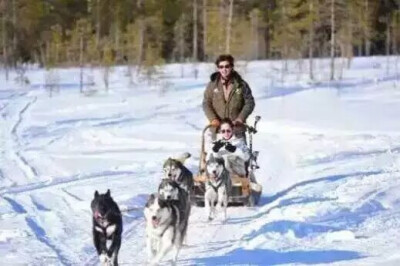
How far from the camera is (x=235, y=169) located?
10.9 m

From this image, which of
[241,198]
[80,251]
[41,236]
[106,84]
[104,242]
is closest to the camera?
[104,242]

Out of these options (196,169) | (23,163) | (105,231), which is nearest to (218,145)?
(105,231)

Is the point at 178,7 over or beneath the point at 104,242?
over

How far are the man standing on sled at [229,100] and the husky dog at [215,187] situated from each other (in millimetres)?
796

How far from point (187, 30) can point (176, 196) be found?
46.8 meters

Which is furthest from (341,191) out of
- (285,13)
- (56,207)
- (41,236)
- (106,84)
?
(285,13)

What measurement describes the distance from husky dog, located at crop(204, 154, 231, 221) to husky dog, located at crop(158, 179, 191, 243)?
→ 1.20 metres

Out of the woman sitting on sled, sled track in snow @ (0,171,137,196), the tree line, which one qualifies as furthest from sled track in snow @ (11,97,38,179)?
the tree line

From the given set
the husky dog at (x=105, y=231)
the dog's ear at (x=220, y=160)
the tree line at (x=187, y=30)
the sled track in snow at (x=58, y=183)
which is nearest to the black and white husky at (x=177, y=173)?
the dog's ear at (x=220, y=160)

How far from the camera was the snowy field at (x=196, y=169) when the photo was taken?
8266 mm

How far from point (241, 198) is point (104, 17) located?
43.0 metres

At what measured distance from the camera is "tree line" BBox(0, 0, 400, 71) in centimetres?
4222

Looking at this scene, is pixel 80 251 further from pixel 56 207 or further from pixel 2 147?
pixel 2 147

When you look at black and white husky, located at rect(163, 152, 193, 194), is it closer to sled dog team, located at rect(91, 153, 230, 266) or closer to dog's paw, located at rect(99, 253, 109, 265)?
sled dog team, located at rect(91, 153, 230, 266)
